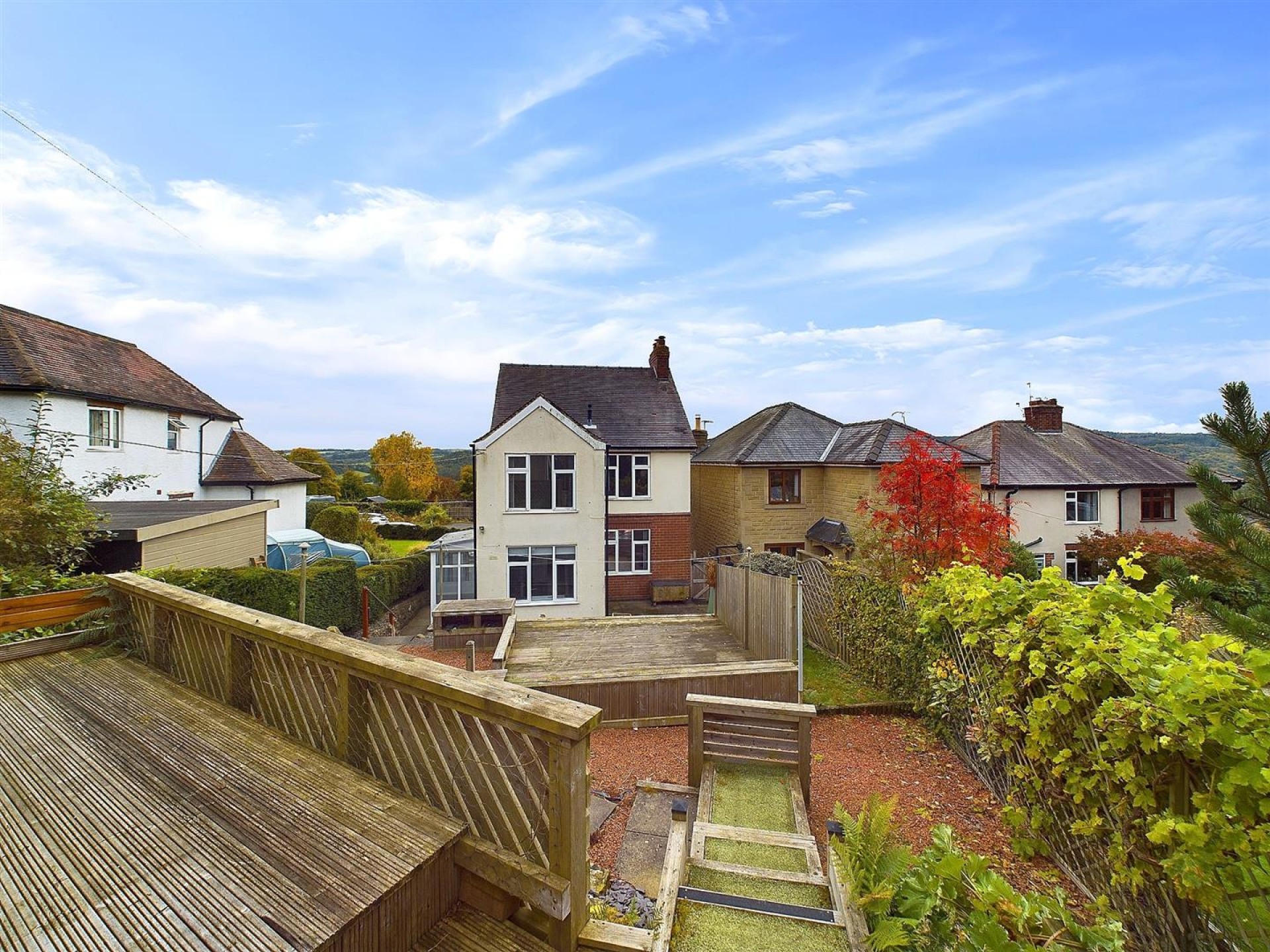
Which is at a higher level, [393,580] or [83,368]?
[83,368]

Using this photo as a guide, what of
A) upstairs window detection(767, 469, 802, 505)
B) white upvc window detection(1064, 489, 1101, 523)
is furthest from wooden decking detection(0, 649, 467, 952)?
white upvc window detection(1064, 489, 1101, 523)

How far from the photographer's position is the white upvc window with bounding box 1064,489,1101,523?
21219 mm

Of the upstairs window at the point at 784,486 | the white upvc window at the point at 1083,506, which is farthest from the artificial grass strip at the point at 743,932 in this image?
the white upvc window at the point at 1083,506

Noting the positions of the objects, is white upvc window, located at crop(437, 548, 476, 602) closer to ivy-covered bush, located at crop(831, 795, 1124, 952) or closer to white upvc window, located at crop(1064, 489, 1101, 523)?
ivy-covered bush, located at crop(831, 795, 1124, 952)

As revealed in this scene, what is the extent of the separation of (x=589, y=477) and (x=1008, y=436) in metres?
18.0

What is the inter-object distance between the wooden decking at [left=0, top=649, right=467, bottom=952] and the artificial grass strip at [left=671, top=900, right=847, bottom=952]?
1843mm

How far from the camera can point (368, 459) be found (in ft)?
197

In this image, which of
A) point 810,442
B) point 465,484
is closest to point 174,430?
point 810,442

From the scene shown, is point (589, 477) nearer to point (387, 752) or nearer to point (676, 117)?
point (676, 117)

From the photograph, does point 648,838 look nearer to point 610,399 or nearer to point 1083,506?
point 610,399

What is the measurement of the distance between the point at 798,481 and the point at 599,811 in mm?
17151

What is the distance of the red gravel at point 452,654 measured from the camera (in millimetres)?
11453

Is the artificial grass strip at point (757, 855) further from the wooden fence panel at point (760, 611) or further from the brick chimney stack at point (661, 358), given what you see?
the brick chimney stack at point (661, 358)

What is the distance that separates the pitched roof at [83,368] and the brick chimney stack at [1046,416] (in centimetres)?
3432
